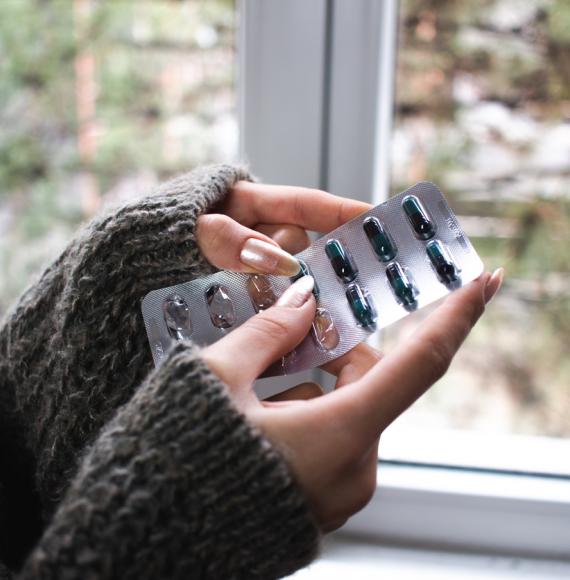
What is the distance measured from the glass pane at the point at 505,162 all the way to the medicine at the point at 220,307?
9.5 inches

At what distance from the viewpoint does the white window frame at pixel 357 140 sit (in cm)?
58

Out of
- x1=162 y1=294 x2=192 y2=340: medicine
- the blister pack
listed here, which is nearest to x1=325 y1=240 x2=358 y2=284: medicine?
the blister pack

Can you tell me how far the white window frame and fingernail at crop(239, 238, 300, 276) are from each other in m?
0.17

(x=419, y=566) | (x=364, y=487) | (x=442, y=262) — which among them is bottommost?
(x=419, y=566)

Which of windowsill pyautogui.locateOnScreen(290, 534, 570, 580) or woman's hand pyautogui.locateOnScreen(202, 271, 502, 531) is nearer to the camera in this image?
woman's hand pyautogui.locateOnScreen(202, 271, 502, 531)

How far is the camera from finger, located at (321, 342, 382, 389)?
460mm

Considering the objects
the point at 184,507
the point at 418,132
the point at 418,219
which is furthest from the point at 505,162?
the point at 184,507

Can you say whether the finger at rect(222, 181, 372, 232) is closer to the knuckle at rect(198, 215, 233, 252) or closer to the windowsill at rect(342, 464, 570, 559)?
the knuckle at rect(198, 215, 233, 252)

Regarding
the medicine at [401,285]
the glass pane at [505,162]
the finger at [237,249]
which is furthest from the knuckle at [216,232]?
the glass pane at [505,162]

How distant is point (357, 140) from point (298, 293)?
0.20 meters

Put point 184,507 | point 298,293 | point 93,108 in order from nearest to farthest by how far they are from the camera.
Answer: point 184,507 → point 298,293 → point 93,108

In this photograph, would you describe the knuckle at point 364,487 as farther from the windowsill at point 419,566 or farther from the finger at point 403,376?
the windowsill at point 419,566

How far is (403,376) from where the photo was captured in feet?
1.23

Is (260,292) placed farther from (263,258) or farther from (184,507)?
(184,507)
